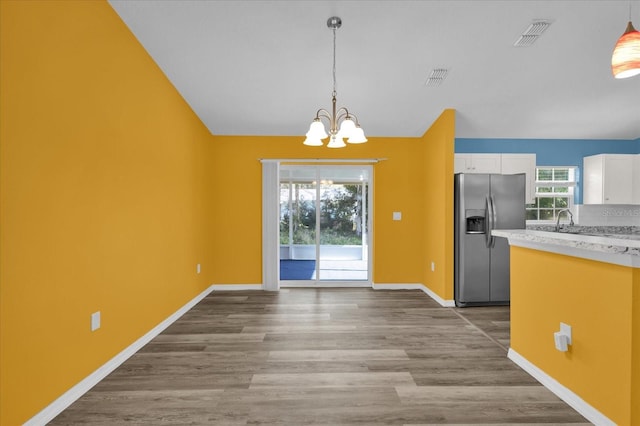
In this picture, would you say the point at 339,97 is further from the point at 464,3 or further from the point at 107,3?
the point at 107,3

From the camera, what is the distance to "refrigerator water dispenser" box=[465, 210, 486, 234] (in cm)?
421

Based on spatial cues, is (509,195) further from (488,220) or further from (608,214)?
(608,214)

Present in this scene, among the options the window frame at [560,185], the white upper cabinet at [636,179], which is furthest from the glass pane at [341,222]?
the white upper cabinet at [636,179]

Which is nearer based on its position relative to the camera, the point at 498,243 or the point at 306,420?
the point at 306,420

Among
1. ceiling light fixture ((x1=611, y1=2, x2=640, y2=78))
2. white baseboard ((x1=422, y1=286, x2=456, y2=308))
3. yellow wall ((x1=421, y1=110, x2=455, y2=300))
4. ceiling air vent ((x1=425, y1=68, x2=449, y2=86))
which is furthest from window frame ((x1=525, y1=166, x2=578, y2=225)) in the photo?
ceiling light fixture ((x1=611, y1=2, x2=640, y2=78))

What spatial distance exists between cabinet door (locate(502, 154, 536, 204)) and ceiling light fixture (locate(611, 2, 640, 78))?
136 inches

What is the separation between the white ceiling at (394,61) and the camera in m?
2.69

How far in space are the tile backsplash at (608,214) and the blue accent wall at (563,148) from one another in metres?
0.21

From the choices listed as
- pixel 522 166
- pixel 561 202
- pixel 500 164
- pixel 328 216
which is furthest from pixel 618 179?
pixel 328 216

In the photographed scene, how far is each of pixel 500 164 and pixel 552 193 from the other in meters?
1.35

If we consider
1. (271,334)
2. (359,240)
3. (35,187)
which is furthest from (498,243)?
(35,187)

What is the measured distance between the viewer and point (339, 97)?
4.02m

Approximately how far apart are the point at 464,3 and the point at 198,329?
3.97 meters

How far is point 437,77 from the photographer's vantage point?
3576 mm
